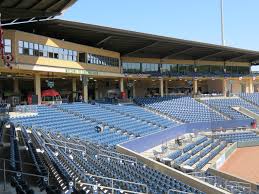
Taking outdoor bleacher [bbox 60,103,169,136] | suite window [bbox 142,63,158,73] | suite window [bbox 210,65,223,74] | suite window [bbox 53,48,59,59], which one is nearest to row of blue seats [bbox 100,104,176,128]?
outdoor bleacher [bbox 60,103,169,136]

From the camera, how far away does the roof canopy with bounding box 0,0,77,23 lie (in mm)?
21666

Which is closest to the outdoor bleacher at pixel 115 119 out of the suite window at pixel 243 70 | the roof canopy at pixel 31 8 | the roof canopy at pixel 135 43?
the roof canopy at pixel 135 43

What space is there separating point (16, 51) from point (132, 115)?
1273 centimetres

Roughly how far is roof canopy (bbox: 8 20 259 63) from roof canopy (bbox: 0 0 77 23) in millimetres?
2342

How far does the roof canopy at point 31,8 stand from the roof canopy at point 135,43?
7.68 feet

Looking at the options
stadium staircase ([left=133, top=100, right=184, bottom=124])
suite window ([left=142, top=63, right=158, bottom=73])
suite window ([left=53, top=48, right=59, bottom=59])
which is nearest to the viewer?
suite window ([left=53, top=48, right=59, bottom=59])

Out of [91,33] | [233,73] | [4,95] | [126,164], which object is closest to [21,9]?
[91,33]

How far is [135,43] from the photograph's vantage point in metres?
37.7

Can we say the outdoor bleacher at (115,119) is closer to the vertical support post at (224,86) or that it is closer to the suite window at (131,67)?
the suite window at (131,67)

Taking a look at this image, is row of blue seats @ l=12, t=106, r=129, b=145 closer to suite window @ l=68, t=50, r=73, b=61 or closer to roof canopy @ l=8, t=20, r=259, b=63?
suite window @ l=68, t=50, r=73, b=61

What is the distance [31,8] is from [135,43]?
16252 mm

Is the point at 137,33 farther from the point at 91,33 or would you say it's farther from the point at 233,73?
the point at 233,73

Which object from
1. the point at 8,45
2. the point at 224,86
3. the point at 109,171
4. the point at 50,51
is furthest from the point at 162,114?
the point at 109,171

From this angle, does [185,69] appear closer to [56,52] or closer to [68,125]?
[56,52]
